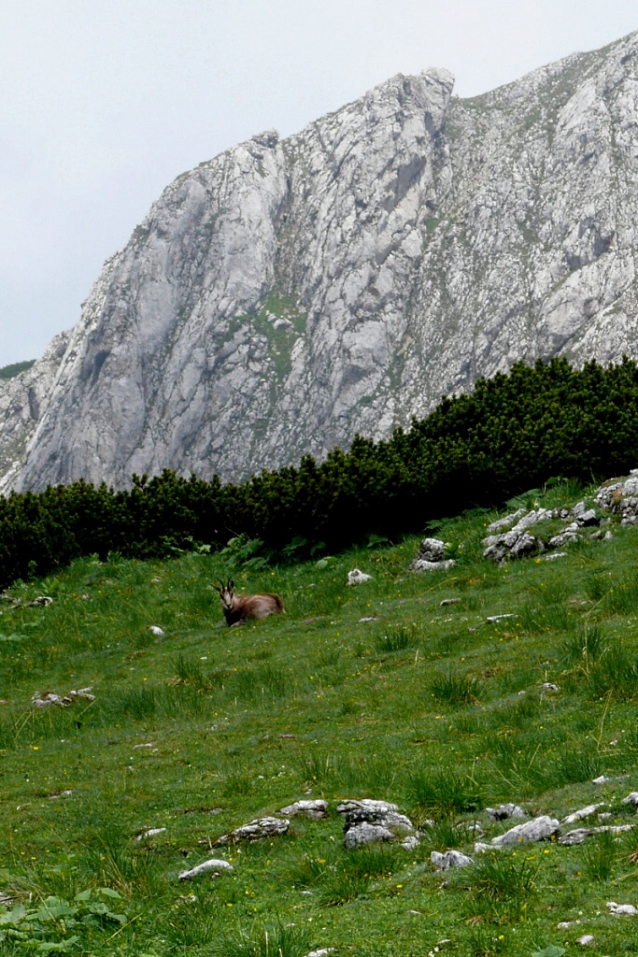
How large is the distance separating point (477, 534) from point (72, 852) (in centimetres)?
1482

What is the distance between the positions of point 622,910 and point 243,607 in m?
15.0

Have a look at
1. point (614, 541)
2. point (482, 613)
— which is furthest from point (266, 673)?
point (614, 541)

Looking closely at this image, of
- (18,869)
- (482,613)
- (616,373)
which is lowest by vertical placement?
(482,613)

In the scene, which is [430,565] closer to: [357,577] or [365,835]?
[357,577]

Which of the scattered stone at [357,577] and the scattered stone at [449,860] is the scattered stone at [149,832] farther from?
the scattered stone at [357,577]

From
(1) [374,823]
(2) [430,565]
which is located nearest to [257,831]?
(1) [374,823]

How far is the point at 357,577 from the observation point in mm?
21547

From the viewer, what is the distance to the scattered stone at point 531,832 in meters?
7.17

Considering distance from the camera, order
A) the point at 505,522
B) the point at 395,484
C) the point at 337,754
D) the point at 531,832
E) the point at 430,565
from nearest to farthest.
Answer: the point at 531,832, the point at 337,754, the point at 430,565, the point at 505,522, the point at 395,484

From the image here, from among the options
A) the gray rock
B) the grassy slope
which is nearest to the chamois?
the grassy slope

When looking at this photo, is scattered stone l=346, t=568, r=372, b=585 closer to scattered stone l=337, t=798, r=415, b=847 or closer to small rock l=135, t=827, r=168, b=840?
small rock l=135, t=827, r=168, b=840

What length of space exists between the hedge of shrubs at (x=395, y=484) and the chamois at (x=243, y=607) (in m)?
5.12

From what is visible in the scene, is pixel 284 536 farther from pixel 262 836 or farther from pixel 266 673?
pixel 262 836

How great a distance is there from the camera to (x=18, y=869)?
7746 mm
